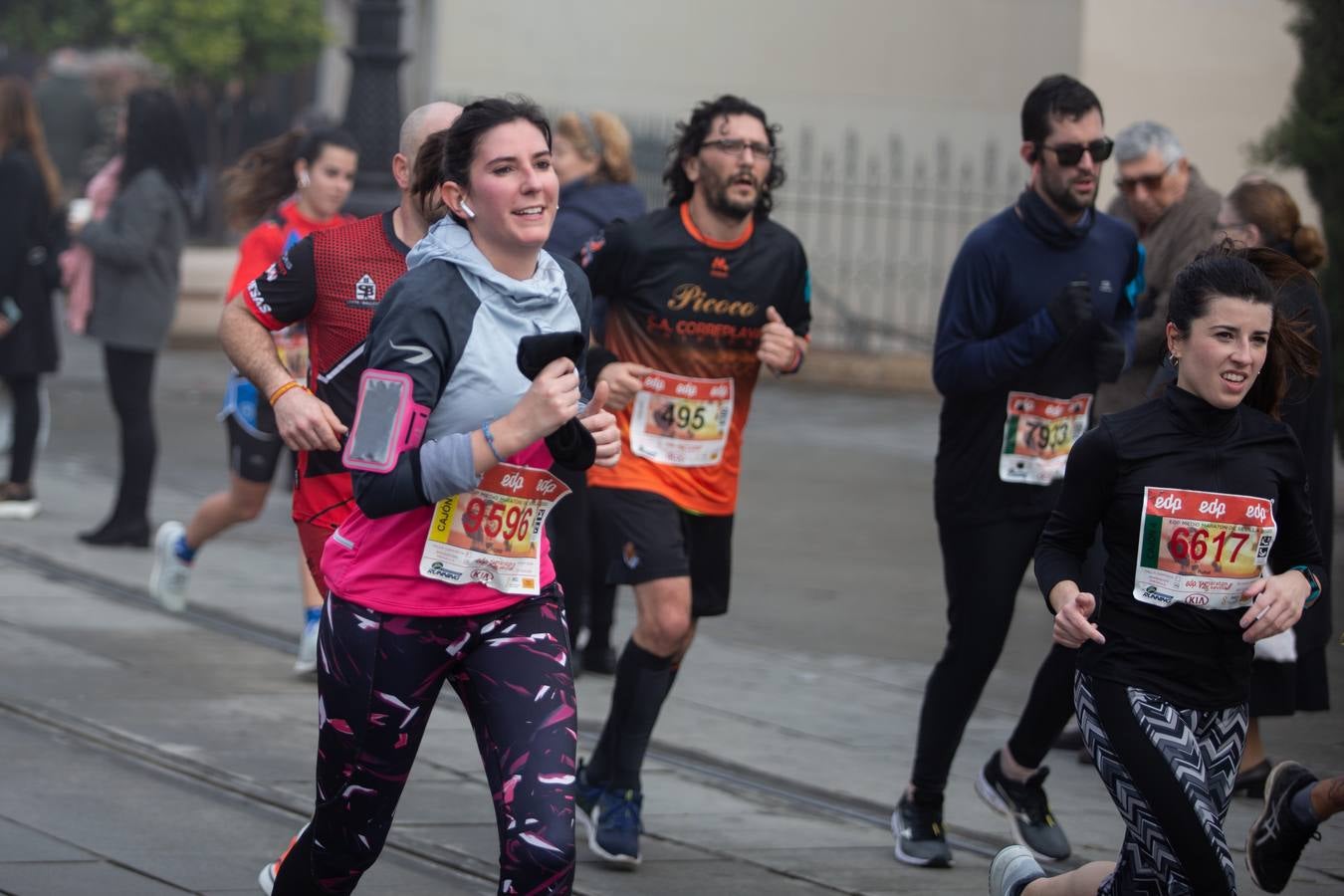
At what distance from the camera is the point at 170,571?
26.6 feet

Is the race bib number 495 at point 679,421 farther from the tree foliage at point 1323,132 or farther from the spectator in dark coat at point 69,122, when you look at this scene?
the spectator in dark coat at point 69,122

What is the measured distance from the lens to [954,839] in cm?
593

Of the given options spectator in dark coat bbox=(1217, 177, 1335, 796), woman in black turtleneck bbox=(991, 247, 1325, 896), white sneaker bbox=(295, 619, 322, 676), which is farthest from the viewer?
white sneaker bbox=(295, 619, 322, 676)

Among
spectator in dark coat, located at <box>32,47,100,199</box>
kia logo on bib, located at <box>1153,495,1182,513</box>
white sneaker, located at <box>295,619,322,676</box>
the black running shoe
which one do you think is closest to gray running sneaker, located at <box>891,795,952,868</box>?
the black running shoe

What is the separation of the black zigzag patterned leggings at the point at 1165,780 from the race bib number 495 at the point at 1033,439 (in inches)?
54.2

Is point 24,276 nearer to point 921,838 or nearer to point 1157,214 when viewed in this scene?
point 1157,214

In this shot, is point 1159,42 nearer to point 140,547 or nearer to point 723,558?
point 140,547

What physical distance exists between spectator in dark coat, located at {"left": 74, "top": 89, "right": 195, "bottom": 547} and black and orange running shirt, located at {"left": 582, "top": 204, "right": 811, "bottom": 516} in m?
4.32

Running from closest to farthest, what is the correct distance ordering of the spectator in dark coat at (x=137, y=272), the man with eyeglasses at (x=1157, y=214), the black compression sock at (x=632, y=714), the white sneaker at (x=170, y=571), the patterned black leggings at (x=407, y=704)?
the patterned black leggings at (x=407, y=704)
the black compression sock at (x=632, y=714)
the man with eyeglasses at (x=1157, y=214)
the white sneaker at (x=170, y=571)
the spectator in dark coat at (x=137, y=272)

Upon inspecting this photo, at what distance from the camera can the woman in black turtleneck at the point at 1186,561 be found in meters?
4.12

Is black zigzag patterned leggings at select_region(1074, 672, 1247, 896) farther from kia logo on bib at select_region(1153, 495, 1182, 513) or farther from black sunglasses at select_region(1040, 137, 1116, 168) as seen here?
black sunglasses at select_region(1040, 137, 1116, 168)

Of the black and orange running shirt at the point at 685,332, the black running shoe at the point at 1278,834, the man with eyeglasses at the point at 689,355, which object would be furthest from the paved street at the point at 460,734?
the black and orange running shirt at the point at 685,332

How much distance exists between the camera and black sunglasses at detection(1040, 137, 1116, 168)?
18.3ft

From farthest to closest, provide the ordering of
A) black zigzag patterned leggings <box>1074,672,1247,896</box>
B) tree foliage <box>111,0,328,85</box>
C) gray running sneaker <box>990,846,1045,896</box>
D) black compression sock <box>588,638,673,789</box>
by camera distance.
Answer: tree foliage <box>111,0,328,85</box>, black compression sock <box>588,638,673,789</box>, gray running sneaker <box>990,846,1045,896</box>, black zigzag patterned leggings <box>1074,672,1247,896</box>
